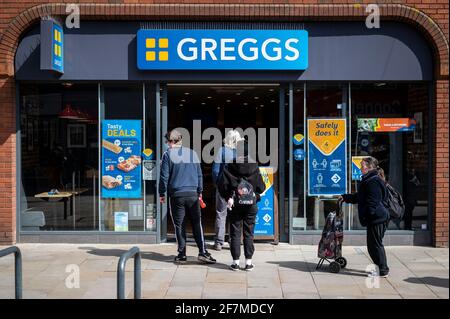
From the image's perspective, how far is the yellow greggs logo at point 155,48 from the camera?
9.48 metres

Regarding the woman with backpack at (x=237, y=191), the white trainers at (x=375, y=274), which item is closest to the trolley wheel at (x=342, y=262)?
the white trainers at (x=375, y=274)

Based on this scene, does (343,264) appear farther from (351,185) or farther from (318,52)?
(318,52)

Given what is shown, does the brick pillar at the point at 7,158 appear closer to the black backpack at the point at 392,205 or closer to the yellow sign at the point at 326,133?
the yellow sign at the point at 326,133

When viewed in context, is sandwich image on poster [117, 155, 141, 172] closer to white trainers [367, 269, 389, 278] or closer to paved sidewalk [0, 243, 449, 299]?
paved sidewalk [0, 243, 449, 299]

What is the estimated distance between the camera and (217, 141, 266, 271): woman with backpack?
777cm

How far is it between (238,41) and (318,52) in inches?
51.2

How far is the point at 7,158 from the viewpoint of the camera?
31.8 ft

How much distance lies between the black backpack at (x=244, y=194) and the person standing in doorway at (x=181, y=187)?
790 millimetres

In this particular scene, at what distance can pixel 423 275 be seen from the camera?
7719 mm

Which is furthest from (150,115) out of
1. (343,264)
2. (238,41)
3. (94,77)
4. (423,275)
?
(423,275)

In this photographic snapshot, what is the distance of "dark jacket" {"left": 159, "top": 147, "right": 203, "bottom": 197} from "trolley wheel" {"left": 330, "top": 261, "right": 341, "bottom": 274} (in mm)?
2063

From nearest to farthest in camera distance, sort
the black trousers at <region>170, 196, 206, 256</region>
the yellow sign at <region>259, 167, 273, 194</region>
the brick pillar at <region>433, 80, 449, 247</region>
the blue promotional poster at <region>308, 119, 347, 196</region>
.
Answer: the black trousers at <region>170, 196, 206, 256</region>
the brick pillar at <region>433, 80, 449, 247</region>
the blue promotional poster at <region>308, 119, 347, 196</region>
the yellow sign at <region>259, 167, 273, 194</region>

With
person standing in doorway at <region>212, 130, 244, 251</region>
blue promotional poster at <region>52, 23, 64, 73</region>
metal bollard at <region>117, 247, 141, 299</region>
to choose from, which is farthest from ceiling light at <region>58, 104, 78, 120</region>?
metal bollard at <region>117, 247, 141, 299</region>

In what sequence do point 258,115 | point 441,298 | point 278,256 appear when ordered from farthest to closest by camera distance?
point 258,115 → point 278,256 → point 441,298
